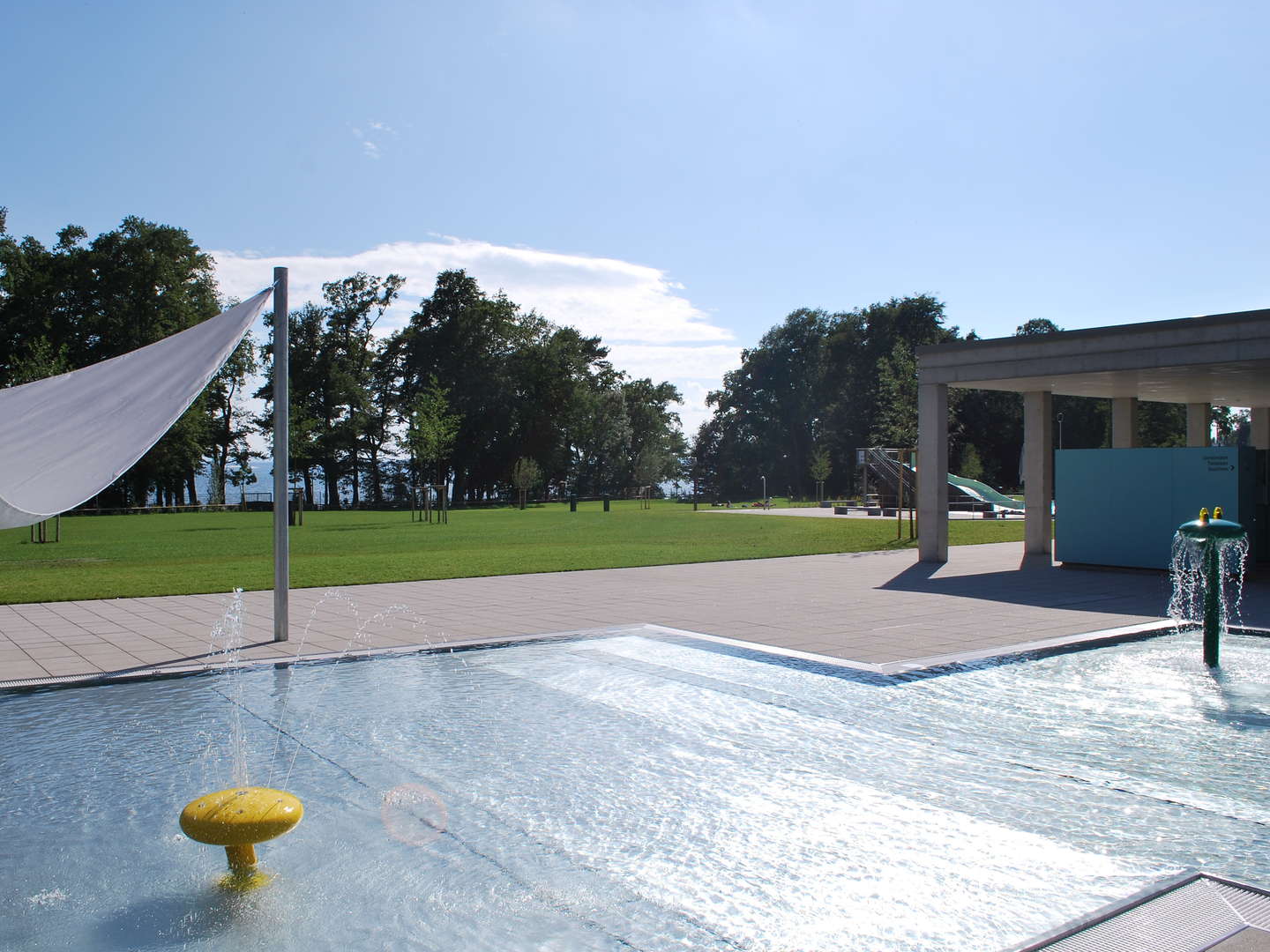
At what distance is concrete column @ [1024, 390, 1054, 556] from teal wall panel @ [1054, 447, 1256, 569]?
2.26 metres

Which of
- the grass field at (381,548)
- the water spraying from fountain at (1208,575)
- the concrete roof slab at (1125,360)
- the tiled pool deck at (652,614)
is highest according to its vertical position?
the concrete roof slab at (1125,360)

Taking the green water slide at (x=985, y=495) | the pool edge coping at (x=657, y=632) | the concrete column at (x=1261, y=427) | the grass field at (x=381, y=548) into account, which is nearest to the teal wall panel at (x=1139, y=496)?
the grass field at (x=381, y=548)

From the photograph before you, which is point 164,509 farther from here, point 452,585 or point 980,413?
point 980,413

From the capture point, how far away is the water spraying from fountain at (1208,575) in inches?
315

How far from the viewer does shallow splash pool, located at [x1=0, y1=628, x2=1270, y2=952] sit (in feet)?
11.5

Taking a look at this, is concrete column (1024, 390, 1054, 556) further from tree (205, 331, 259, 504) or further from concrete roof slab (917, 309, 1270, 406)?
tree (205, 331, 259, 504)

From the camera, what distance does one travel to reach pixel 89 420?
5.92 meters

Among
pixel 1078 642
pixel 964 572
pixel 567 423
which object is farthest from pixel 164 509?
pixel 1078 642

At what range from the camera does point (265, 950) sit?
3.32 metres

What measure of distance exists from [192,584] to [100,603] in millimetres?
2176

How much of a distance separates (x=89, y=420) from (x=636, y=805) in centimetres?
399

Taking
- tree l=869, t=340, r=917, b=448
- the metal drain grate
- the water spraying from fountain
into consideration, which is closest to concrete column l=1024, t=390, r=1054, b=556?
the water spraying from fountain

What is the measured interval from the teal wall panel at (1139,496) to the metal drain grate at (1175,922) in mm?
12724

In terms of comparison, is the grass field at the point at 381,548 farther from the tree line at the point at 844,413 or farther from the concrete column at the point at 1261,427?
the tree line at the point at 844,413
